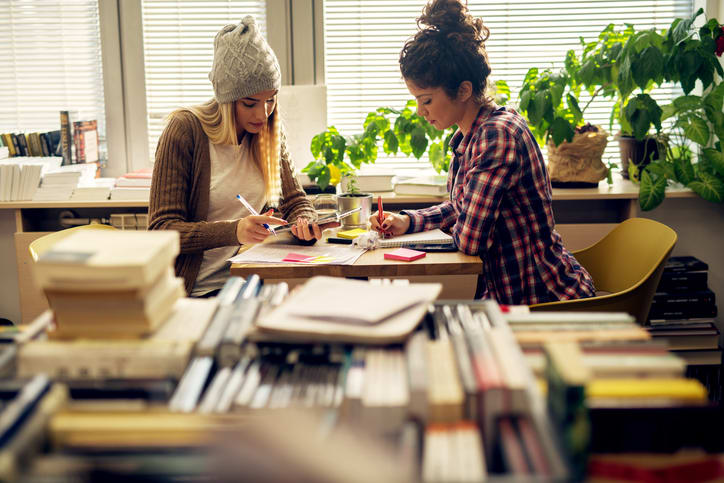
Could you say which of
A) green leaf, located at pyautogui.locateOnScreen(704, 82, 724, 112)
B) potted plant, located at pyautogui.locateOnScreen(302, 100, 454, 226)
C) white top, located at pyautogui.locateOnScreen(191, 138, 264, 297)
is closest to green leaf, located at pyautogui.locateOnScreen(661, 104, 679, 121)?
green leaf, located at pyautogui.locateOnScreen(704, 82, 724, 112)

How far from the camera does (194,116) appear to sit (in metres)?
2.25

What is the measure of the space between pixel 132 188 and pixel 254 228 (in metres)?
1.15

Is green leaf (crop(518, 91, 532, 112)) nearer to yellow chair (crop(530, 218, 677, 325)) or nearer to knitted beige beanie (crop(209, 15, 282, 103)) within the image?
yellow chair (crop(530, 218, 677, 325))

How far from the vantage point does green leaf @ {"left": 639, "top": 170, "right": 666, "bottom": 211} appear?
9.04 ft

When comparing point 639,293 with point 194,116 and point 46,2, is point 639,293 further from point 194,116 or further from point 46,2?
point 46,2

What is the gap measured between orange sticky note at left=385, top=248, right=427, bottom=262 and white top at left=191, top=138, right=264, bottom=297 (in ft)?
2.09

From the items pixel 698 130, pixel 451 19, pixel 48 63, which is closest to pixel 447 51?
pixel 451 19

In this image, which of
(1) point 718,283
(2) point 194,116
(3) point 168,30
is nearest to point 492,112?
(2) point 194,116

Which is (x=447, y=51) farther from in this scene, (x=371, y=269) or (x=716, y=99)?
(x=716, y=99)

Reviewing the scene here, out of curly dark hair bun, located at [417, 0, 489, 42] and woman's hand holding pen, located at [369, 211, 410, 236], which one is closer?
curly dark hair bun, located at [417, 0, 489, 42]

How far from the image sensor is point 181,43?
3.32 metres

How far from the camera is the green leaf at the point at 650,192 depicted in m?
2.75

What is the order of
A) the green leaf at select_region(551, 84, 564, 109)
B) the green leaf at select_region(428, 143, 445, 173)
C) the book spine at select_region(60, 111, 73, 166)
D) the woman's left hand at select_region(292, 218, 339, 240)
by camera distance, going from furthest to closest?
the book spine at select_region(60, 111, 73, 166) < the green leaf at select_region(428, 143, 445, 173) < the green leaf at select_region(551, 84, 564, 109) < the woman's left hand at select_region(292, 218, 339, 240)

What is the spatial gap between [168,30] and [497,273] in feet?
7.12
